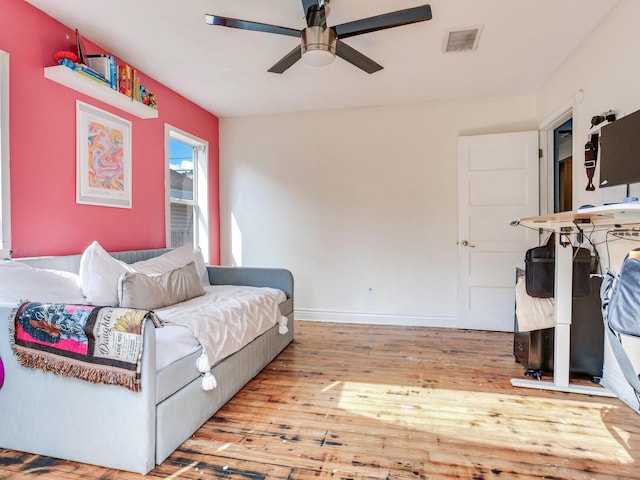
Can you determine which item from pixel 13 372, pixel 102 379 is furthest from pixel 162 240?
pixel 102 379

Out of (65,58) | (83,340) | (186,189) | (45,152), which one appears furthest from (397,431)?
(186,189)

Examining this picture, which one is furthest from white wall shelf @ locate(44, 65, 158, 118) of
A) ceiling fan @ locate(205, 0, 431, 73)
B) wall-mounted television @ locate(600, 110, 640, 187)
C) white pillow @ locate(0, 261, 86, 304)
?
wall-mounted television @ locate(600, 110, 640, 187)

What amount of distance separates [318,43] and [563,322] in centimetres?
236

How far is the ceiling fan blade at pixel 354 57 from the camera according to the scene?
223 centimetres

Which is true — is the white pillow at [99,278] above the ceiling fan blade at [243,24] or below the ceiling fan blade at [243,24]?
below

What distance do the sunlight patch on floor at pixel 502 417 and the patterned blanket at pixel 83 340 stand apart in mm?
1263

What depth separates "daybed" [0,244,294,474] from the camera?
4.98 ft

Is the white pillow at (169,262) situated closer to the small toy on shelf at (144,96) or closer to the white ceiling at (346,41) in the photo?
the small toy on shelf at (144,96)

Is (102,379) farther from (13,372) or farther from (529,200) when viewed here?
(529,200)

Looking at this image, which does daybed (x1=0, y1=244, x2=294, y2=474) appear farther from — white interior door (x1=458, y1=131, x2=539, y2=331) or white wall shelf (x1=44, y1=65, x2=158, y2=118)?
white interior door (x1=458, y1=131, x2=539, y2=331)

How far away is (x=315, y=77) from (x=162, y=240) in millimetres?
2150

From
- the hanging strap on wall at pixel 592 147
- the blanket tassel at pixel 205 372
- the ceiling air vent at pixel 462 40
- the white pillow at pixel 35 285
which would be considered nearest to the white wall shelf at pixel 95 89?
the white pillow at pixel 35 285

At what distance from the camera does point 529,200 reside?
3.63 m

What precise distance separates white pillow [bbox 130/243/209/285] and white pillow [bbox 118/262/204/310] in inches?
3.8
